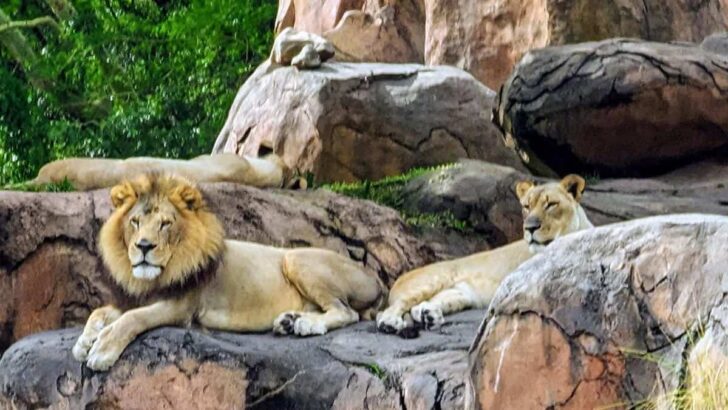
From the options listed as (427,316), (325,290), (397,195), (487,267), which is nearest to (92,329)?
(325,290)

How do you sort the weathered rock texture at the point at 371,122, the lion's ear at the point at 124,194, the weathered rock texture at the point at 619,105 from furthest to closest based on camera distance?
the weathered rock texture at the point at 371,122, the weathered rock texture at the point at 619,105, the lion's ear at the point at 124,194

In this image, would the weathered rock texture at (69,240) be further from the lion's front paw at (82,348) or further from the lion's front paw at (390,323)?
the lion's front paw at (390,323)

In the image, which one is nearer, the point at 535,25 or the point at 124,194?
the point at 124,194

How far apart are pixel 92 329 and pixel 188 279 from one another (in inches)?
23.3

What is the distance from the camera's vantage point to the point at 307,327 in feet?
24.2

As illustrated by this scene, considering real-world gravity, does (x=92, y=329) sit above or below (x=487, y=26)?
below

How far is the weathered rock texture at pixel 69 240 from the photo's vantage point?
8.60 m

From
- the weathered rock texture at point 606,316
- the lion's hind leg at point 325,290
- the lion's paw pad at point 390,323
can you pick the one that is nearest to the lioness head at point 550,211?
the lion's hind leg at point 325,290

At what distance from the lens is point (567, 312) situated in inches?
209

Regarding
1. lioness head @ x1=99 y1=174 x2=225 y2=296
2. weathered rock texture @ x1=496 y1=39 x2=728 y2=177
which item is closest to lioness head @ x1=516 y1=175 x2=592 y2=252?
lioness head @ x1=99 y1=174 x2=225 y2=296

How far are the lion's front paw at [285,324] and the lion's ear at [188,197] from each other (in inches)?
30.3

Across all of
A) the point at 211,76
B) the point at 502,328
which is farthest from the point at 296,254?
the point at 211,76

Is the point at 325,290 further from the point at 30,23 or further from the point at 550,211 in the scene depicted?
the point at 30,23

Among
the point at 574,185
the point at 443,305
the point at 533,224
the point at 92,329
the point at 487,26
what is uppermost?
the point at 487,26
